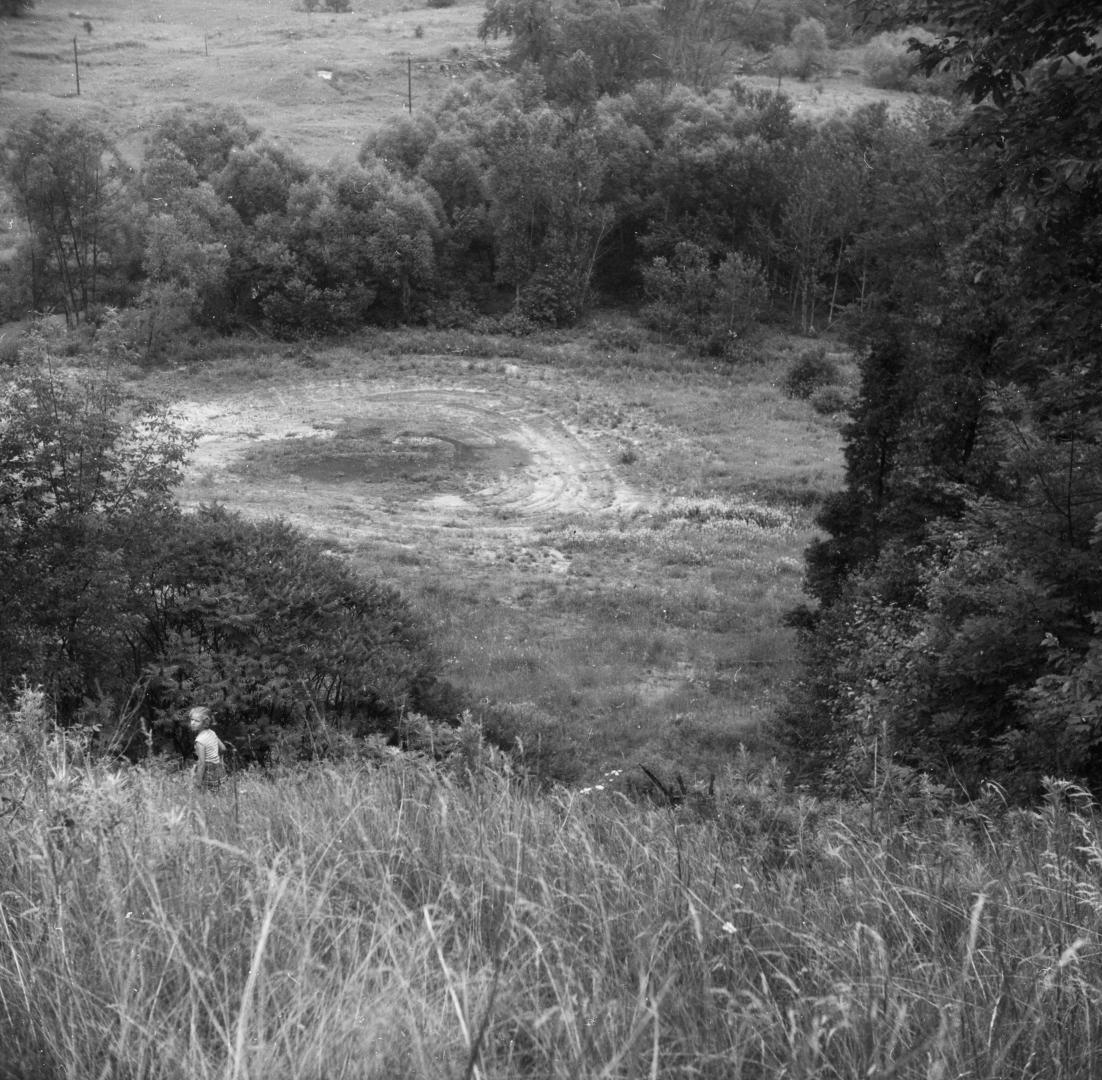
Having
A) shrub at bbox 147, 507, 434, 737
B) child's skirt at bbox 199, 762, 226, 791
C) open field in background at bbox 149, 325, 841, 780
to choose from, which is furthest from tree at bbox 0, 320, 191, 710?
open field in background at bbox 149, 325, 841, 780

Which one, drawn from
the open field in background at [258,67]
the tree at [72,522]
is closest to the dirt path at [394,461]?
the tree at [72,522]

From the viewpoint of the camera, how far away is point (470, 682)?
58.8 ft

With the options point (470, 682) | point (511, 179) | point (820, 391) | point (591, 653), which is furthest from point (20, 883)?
point (511, 179)

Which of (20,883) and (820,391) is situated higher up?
(20,883)

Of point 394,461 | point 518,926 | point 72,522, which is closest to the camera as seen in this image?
point 518,926

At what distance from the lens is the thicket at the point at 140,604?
1081 centimetres

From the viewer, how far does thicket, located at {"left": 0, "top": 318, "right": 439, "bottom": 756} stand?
1081 centimetres

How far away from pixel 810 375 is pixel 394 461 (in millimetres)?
17698

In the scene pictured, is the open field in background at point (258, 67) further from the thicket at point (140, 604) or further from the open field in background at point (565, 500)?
the thicket at point (140, 604)

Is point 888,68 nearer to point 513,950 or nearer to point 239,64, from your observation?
point 239,64

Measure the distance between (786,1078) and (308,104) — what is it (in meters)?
69.8

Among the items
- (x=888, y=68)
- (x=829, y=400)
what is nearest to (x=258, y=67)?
(x=888, y=68)

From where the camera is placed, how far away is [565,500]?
1193 inches

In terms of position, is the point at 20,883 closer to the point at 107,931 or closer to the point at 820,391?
the point at 107,931
